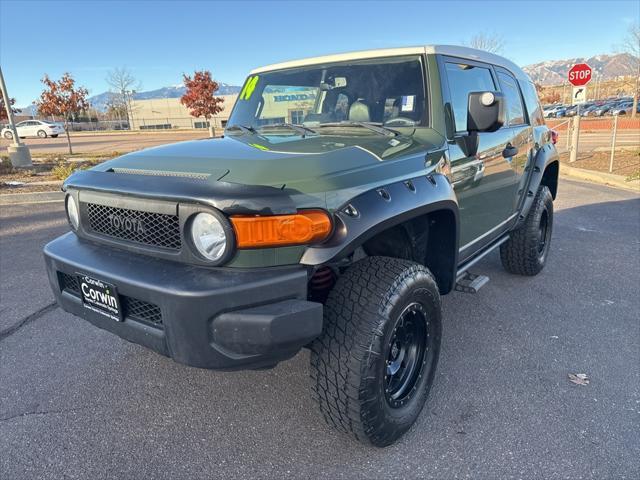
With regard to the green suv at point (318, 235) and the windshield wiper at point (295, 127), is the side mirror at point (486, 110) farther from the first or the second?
the windshield wiper at point (295, 127)

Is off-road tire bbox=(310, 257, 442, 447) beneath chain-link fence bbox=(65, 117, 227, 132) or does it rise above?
beneath

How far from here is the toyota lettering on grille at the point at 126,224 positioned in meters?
2.14

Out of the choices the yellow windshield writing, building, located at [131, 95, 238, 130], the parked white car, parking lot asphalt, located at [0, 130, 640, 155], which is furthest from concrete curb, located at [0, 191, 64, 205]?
building, located at [131, 95, 238, 130]

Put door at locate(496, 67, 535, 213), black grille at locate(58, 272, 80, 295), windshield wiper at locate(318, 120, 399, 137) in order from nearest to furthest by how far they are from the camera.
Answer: black grille at locate(58, 272, 80, 295), windshield wiper at locate(318, 120, 399, 137), door at locate(496, 67, 535, 213)

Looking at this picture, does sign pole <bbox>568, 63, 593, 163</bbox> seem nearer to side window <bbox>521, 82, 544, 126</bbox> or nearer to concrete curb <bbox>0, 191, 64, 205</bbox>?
side window <bbox>521, 82, 544, 126</bbox>

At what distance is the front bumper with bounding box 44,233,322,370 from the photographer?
1.81 meters

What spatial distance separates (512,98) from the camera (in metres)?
4.17

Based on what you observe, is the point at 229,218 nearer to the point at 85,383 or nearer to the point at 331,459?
the point at 331,459

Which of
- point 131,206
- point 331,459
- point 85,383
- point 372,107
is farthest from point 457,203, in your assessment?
point 85,383

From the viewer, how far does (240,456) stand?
7.48 ft

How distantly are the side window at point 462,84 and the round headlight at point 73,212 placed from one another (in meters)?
2.30

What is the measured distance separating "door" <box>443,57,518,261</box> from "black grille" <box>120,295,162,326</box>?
6.02 ft

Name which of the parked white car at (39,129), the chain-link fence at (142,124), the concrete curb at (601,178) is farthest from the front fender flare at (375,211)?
the chain-link fence at (142,124)

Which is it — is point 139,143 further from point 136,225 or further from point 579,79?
point 136,225
